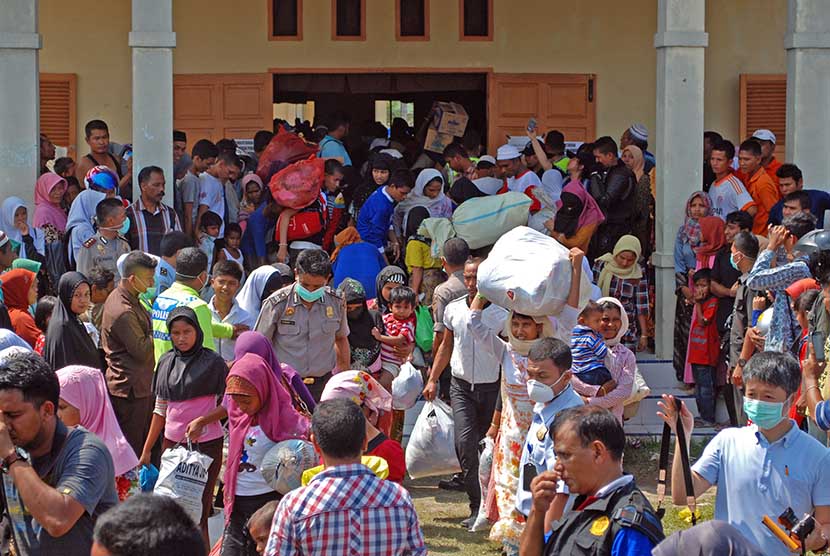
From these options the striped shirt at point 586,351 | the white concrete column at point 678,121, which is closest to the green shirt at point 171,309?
the striped shirt at point 586,351

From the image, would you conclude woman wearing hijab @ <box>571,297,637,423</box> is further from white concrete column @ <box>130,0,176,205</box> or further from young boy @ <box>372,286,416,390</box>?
white concrete column @ <box>130,0,176,205</box>

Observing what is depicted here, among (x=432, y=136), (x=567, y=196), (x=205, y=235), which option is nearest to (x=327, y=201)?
(x=205, y=235)

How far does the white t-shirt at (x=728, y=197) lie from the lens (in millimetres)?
11680

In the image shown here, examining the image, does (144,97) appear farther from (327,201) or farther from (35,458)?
(35,458)

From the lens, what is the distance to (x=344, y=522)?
451 cm

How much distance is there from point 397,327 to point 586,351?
208 centimetres

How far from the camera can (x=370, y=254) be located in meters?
11.1

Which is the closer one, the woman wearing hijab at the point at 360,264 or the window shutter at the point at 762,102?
the woman wearing hijab at the point at 360,264

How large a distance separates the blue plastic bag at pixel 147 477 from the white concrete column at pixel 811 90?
712 cm

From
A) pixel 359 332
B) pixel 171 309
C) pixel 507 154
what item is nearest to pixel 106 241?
pixel 359 332

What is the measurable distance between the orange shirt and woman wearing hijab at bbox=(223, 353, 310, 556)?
264 inches

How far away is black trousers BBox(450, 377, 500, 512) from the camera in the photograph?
28.6 ft

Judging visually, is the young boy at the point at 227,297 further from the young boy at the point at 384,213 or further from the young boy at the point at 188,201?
the young boy at the point at 188,201

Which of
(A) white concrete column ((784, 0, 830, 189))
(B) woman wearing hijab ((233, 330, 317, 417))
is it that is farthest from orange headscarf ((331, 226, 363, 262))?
(B) woman wearing hijab ((233, 330, 317, 417))
